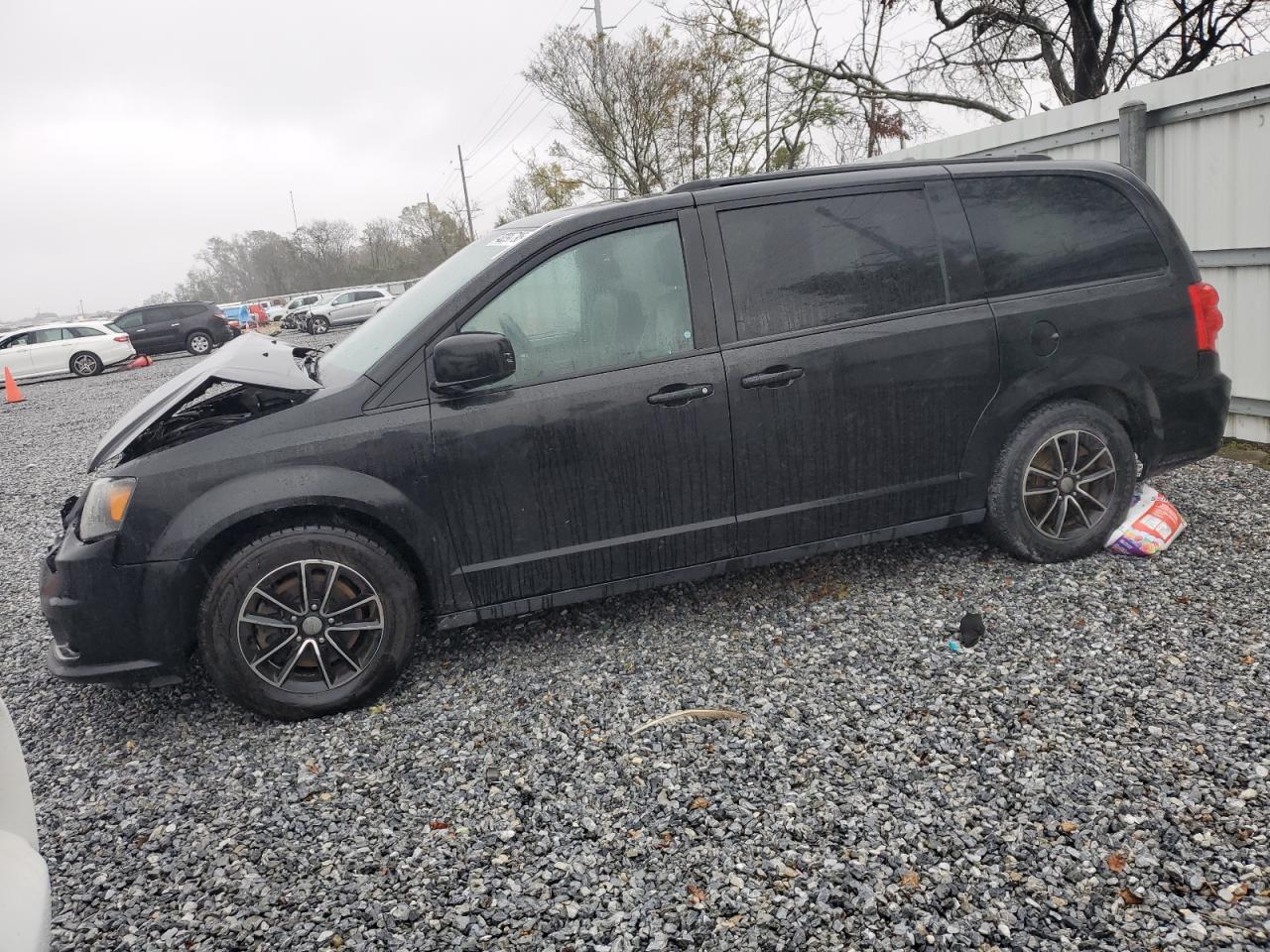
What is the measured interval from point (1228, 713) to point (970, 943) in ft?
4.76

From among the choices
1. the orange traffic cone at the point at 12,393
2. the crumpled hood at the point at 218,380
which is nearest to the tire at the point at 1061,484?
the crumpled hood at the point at 218,380

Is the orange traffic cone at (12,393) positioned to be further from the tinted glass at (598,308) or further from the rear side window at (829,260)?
the rear side window at (829,260)

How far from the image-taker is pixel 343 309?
33.6 meters

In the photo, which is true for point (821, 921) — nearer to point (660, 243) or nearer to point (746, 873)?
point (746, 873)

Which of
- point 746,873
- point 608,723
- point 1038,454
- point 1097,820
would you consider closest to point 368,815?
point 608,723

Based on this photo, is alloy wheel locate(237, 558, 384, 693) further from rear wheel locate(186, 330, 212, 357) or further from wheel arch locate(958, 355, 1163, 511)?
rear wheel locate(186, 330, 212, 357)

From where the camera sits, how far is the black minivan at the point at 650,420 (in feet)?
10.7

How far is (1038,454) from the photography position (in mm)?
4055

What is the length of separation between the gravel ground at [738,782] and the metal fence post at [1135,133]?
3043 millimetres

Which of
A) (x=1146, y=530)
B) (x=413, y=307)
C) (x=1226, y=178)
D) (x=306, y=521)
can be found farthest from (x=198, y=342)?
(x=1146, y=530)

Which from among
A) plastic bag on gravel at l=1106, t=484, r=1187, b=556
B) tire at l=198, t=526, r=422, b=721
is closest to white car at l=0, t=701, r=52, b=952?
tire at l=198, t=526, r=422, b=721

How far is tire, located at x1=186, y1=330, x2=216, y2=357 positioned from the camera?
2855cm

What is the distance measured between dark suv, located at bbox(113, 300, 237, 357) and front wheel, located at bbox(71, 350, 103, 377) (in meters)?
4.01

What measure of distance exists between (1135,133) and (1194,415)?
2841 millimetres
